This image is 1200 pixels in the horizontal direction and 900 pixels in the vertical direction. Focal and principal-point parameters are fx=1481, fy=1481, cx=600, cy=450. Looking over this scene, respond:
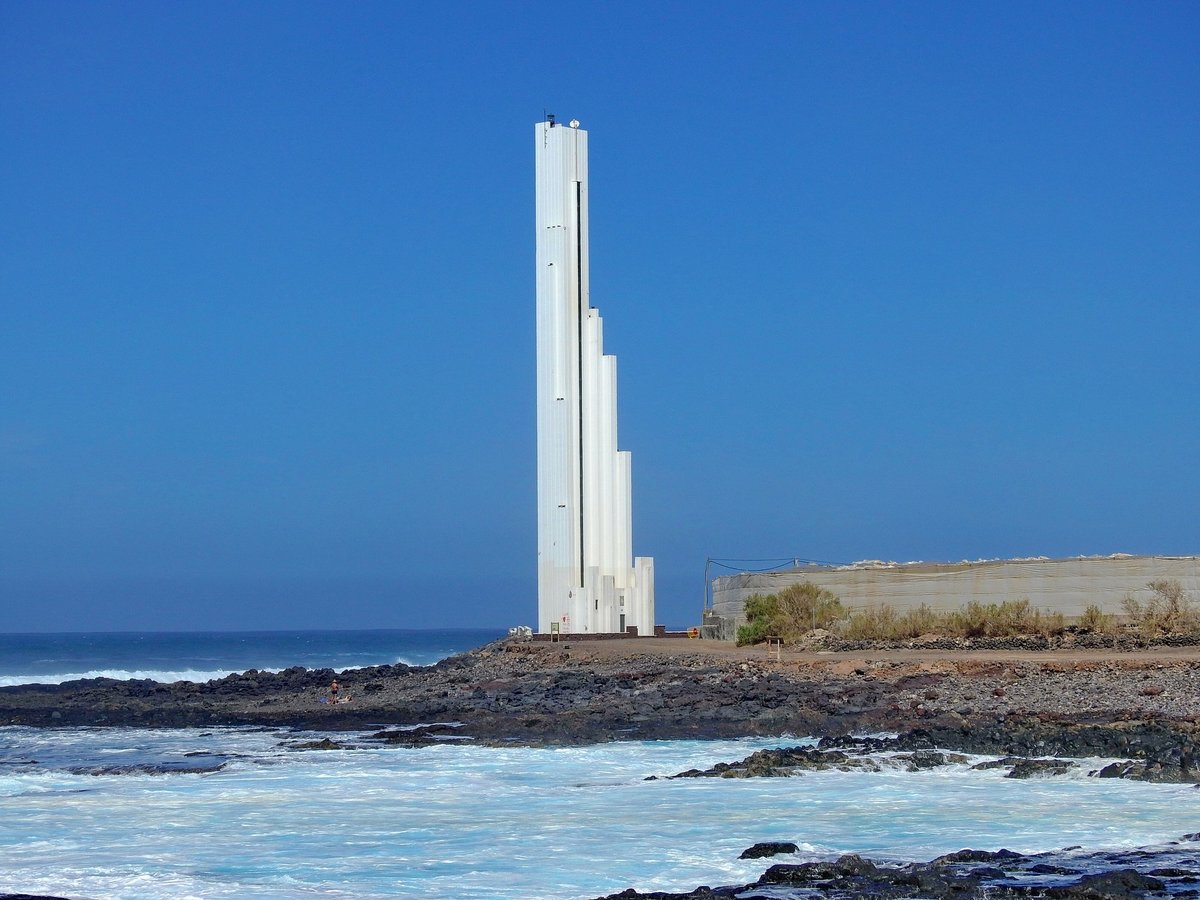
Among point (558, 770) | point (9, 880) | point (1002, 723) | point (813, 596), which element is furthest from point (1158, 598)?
point (9, 880)

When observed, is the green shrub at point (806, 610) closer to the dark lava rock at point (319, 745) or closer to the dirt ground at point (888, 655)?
the dirt ground at point (888, 655)

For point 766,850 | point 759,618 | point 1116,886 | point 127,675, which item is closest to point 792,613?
point 759,618

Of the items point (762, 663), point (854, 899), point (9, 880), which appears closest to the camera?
point (854, 899)

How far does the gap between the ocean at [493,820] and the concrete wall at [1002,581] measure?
1380cm

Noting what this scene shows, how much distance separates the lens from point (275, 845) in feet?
44.8

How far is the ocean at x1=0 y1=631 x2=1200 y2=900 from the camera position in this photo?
12109 mm

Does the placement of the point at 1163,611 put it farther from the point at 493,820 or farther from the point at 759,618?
the point at 493,820

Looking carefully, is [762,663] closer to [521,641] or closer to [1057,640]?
[1057,640]

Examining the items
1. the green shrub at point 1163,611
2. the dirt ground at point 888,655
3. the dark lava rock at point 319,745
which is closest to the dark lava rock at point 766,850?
the dark lava rock at point 319,745

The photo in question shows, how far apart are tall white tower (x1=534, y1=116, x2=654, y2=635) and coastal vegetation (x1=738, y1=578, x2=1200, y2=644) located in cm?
615

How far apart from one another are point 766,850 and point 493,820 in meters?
3.53

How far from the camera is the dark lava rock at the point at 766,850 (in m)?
12.5

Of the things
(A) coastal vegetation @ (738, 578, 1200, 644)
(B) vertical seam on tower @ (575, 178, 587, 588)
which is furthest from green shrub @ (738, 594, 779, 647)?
(B) vertical seam on tower @ (575, 178, 587, 588)

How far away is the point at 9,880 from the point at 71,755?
430 inches
